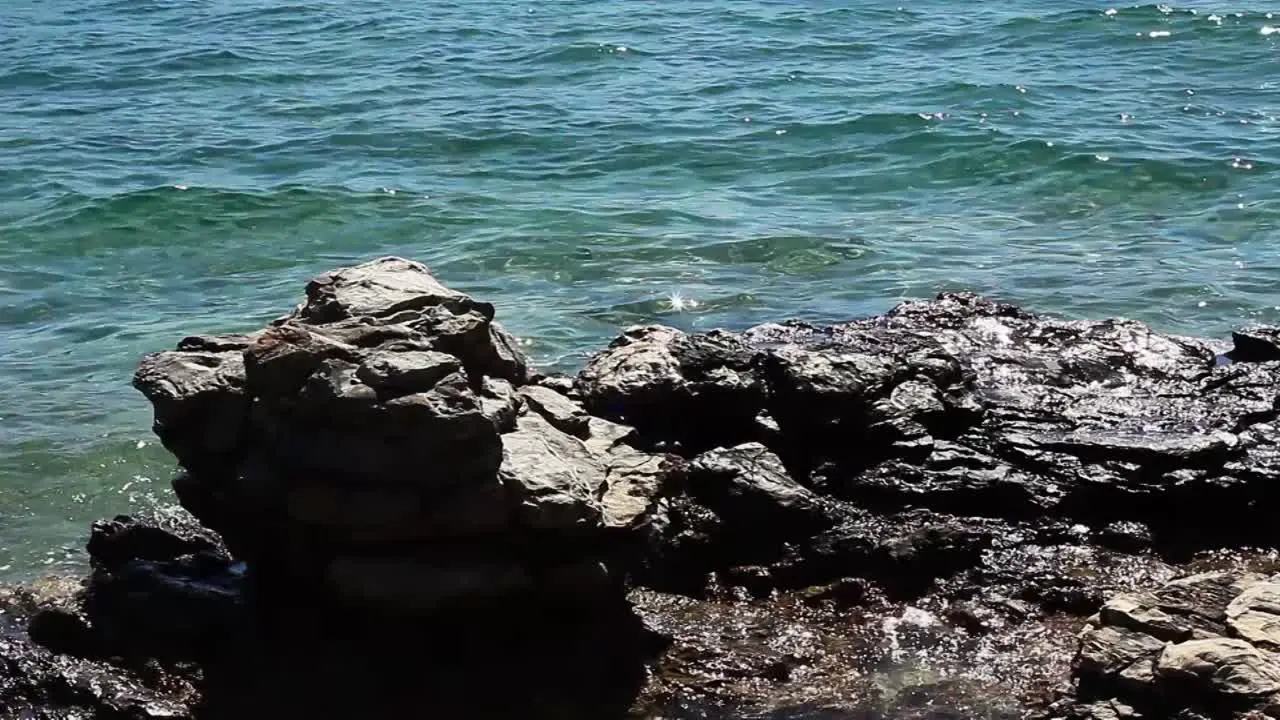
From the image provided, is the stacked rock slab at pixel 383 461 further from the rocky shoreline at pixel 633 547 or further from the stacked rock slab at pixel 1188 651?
the stacked rock slab at pixel 1188 651

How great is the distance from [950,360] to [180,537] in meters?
4.93

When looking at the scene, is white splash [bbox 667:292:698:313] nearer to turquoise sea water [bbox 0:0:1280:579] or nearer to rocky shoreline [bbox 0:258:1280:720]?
turquoise sea water [bbox 0:0:1280:579]

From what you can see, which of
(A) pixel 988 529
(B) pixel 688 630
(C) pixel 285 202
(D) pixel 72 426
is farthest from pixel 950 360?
(C) pixel 285 202

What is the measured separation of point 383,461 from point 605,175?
13.5 m

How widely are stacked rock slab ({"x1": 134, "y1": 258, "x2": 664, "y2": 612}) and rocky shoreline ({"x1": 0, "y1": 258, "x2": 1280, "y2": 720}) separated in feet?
0.06

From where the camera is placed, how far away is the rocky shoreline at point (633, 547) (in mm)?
7625

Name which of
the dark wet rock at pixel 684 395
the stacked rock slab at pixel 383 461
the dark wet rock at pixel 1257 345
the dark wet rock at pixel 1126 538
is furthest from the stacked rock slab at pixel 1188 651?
the dark wet rock at pixel 1257 345

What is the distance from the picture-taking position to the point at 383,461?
762 centimetres

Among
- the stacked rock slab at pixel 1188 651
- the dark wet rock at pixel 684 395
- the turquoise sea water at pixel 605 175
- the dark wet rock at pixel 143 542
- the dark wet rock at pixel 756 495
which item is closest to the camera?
the stacked rock slab at pixel 1188 651

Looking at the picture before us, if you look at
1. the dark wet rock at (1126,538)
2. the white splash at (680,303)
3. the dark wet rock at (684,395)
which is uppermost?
the dark wet rock at (684,395)

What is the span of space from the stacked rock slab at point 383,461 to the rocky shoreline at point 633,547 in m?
0.02

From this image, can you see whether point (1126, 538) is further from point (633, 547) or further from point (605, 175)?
point (605, 175)

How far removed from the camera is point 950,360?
1064 cm

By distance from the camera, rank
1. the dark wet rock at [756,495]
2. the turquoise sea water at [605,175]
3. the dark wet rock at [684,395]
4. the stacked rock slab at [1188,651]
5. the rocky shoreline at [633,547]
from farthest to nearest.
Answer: the turquoise sea water at [605,175]
the dark wet rock at [684,395]
the dark wet rock at [756,495]
the rocky shoreline at [633,547]
the stacked rock slab at [1188,651]
